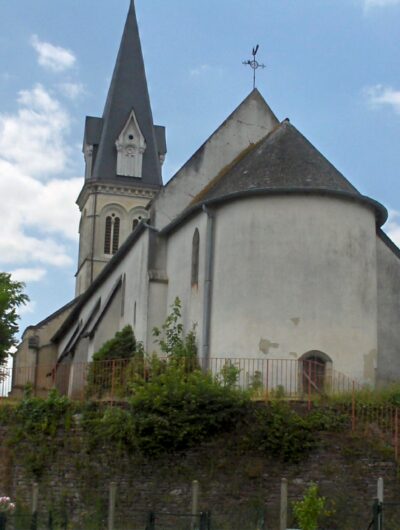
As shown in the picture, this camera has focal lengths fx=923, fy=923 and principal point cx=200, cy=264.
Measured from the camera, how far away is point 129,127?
63594mm

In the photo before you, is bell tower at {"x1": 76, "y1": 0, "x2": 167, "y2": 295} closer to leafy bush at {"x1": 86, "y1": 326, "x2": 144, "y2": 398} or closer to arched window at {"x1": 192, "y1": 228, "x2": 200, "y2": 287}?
arched window at {"x1": 192, "y1": 228, "x2": 200, "y2": 287}

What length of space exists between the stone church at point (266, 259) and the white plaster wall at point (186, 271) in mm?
36

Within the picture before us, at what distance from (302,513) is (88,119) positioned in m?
51.8

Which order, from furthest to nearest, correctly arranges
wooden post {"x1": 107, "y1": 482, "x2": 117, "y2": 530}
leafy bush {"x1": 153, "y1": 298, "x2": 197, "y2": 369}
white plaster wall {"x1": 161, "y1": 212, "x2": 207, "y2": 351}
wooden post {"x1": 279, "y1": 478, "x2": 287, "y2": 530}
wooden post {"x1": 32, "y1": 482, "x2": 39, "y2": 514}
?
white plaster wall {"x1": 161, "y1": 212, "x2": 207, "y2": 351} → leafy bush {"x1": 153, "y1": 298, "x2": 197, "y2": 369} → wooden post {"x1": 32, "y1": 482, "x2": 39, "y2": 514} → wooden post {"x1": 107, "y1": 482, "x2": 117, "y2": 530} → wooden post {"x1": 279, "y1": 478, "x2": 287, "y2": 530}

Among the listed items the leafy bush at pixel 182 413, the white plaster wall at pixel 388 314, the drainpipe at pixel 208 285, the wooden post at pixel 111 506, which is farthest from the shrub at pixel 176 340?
the white plaster wall at pixel 388 314

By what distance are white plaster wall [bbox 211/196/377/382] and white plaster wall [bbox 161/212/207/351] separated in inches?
35.2

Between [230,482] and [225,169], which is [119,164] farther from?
[230,482]

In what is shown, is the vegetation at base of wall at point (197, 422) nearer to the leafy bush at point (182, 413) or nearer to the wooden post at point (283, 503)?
the leafy bush at point (182, 413)

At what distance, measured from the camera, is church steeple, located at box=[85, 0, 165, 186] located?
63.4 metres

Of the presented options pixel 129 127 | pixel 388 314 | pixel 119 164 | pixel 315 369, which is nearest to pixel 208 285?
pixel 315 369

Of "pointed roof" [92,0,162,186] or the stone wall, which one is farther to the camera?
"pointed roof" [92,0,162,186]

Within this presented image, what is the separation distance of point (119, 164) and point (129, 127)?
266 cm

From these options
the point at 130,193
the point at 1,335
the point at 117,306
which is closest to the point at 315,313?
the point at 117,306

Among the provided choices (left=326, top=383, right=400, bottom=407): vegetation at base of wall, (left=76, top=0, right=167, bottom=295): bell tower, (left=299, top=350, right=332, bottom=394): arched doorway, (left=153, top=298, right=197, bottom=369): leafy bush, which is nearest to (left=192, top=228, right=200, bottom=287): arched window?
(left=153, top=298, right=197, bottom=369): leafy bush
